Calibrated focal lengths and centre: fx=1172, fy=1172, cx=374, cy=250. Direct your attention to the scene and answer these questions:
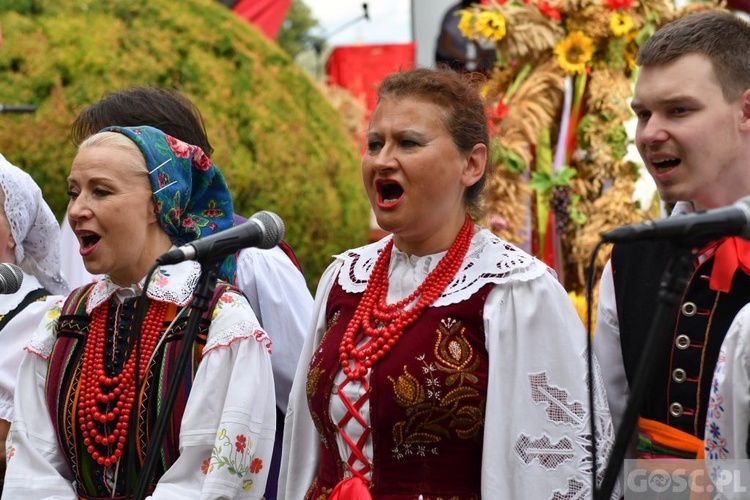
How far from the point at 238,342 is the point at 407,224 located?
0.53m

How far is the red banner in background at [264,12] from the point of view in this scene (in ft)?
43.2

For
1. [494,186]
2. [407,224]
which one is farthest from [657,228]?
[494,186]

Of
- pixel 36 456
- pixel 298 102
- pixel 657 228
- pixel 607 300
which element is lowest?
pixel 36 456

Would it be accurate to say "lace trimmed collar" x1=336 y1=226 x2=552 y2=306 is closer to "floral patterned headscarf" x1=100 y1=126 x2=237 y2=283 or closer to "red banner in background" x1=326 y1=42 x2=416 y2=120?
"floral patterned headscarf" x1=100 y1=126 x2=237 y2=283

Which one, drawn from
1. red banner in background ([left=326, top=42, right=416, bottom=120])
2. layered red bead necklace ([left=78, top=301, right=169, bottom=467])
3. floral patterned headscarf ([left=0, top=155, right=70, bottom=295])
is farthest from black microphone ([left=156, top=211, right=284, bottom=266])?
red banner in background ([left=326, top=42, right=416, bottom=120])

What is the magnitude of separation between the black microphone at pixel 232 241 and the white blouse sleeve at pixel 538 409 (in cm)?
60

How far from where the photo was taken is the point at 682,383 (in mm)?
2795

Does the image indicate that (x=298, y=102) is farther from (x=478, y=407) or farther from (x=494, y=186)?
(x=478, y=407)

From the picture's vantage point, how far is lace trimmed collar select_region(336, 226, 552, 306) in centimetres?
292

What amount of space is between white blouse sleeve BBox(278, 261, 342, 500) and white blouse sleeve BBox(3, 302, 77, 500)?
1.89 feet

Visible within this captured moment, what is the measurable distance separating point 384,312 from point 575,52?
357cm

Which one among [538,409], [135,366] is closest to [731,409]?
[538,409]

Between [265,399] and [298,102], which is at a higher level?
[298,102]

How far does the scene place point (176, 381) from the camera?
244 centimetres
